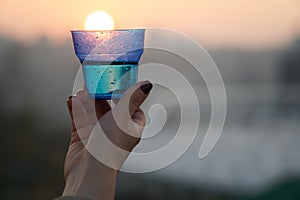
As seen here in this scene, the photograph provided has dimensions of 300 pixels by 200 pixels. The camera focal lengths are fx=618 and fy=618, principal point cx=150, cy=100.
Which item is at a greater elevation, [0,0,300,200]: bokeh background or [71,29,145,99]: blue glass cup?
Answer: [71,29,145,99]: blue glass cup

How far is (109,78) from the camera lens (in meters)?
0.89

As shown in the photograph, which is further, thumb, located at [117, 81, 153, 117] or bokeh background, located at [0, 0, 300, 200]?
bokeh background, located at [0, 0, 300, 200]

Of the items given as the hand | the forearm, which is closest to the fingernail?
the hand

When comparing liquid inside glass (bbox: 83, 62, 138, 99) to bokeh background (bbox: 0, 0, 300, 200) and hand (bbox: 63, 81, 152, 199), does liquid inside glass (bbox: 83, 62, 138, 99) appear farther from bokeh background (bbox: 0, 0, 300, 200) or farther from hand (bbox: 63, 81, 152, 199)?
bokeh background (bbox: 0, 0, 300, 200)

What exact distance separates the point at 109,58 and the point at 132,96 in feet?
0.24

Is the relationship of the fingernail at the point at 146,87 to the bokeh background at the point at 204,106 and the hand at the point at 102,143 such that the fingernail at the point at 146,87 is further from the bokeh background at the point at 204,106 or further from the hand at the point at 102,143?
the bokeh background at the point at 204,106

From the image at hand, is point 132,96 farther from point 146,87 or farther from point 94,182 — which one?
point 94,182

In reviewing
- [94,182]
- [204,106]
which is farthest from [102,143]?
[204,106]

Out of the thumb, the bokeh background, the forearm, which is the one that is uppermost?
the thumb

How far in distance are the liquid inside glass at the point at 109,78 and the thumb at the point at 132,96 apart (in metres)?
0.04

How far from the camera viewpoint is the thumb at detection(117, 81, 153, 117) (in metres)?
0.85

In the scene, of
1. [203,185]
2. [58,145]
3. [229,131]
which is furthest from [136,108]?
[229,131]

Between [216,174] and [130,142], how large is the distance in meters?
3.89

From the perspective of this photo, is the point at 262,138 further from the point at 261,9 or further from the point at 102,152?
the point at 102,152
